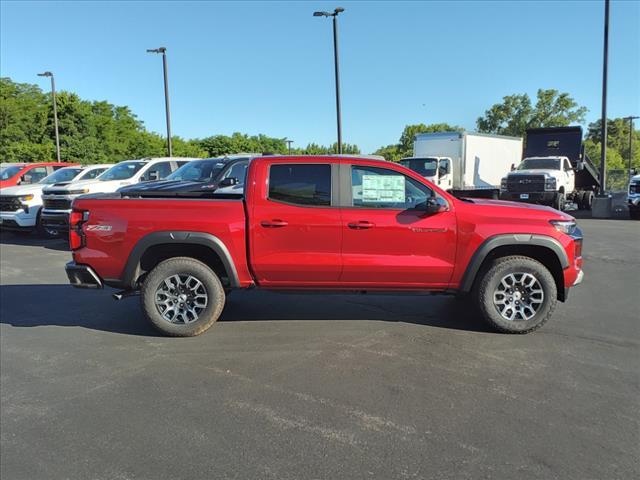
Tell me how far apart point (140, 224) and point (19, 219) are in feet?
32.0

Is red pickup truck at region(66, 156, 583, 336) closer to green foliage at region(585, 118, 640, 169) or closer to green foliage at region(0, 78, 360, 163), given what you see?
green foliage at region(0, 78, 360, 163)

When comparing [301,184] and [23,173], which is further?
[23,173]

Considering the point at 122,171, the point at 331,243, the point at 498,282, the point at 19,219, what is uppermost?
the point at 122,171

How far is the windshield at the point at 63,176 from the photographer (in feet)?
46.3

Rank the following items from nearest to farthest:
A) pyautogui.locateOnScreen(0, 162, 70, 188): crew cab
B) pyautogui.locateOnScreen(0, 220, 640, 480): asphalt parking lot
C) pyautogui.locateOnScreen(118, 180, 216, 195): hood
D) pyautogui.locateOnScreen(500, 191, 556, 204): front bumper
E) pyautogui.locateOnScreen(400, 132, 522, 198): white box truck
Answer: pyautogui.locateOnScreen(0, 220, 640, 480): asphalt parking lot < pyautogui.locateOnScreen(118, 180, 216, 195): hood < pyautogui.locateOnScreen(0, 162, 70, 188): crew cab < pyautogui.locateOnScreen(500, 191, 556, 204): front bumper < pyautogui.locateOnScreen(400, 132, 522, 198): white box truck

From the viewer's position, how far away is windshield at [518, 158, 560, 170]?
782 inches

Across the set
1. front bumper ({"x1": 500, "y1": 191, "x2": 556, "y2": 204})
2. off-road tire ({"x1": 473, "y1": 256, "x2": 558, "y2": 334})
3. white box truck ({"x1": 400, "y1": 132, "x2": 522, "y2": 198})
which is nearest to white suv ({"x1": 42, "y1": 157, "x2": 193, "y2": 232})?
off-road tire ({"x1": 473, "y1": 256, "x2": 558, "y2": 334})

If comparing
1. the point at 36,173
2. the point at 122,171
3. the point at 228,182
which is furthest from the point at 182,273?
the point at 36,173

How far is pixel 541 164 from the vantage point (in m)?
20.1

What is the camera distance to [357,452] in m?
3.06

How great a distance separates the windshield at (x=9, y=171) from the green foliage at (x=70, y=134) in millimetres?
24018

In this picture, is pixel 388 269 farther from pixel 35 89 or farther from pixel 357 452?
pixel 35 89

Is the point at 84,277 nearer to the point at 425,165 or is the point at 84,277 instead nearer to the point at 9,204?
the point at 9,204

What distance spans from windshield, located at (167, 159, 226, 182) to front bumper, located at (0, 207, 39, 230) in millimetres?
4506
